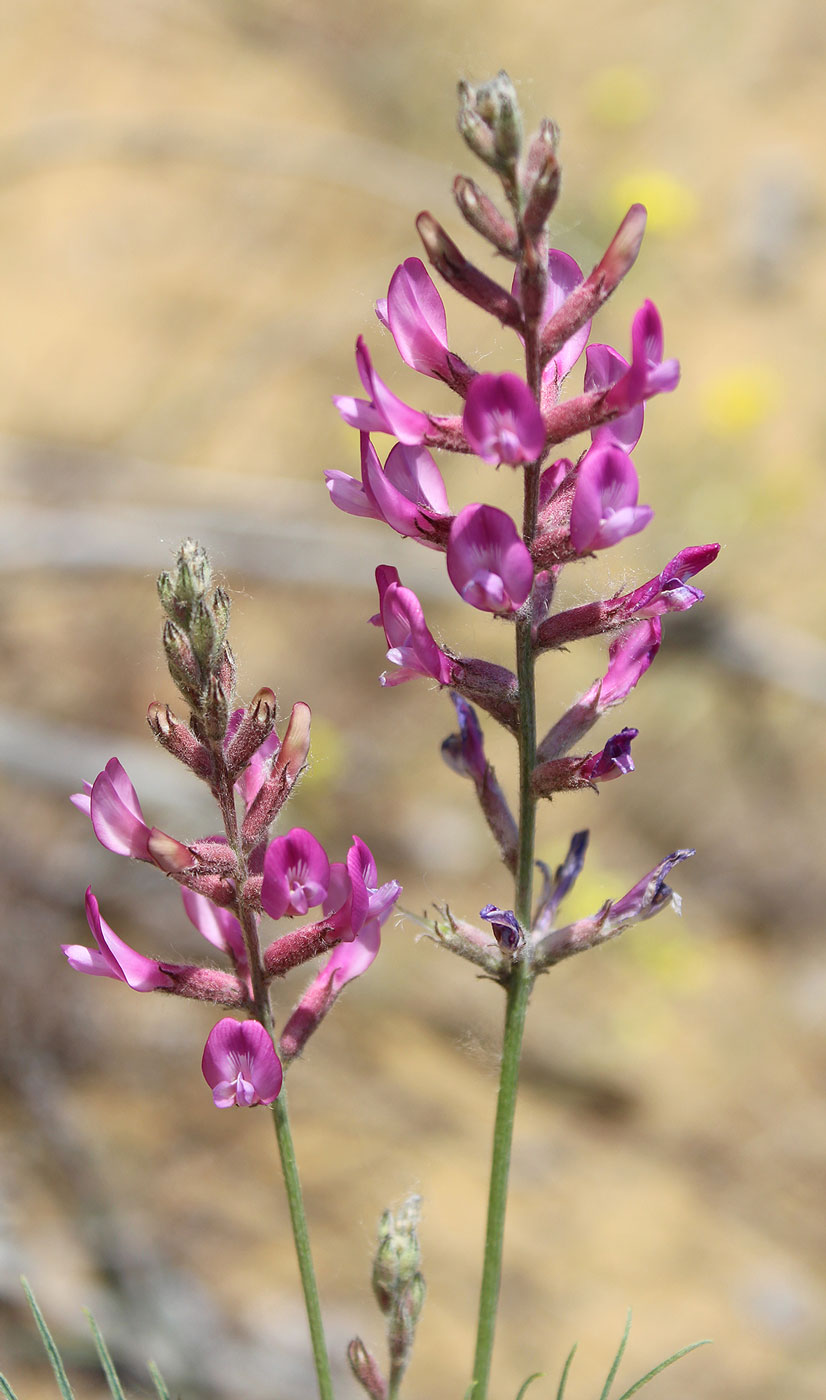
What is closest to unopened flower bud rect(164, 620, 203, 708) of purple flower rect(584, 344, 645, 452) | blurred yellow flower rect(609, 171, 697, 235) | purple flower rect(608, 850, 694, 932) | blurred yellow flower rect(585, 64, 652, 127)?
purple flower rect(584, 344, 645, 452)

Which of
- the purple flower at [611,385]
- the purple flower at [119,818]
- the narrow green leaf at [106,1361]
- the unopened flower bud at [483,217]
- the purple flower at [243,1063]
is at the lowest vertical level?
the narrow green leaf at [106,1361]

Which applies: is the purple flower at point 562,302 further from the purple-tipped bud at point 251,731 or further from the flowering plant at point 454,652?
the purple-tipped bud at point 251,731

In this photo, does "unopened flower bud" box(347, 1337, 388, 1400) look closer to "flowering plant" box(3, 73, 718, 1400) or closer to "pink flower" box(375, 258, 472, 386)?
"flowering plant" box(3, 73, 718, 1400)

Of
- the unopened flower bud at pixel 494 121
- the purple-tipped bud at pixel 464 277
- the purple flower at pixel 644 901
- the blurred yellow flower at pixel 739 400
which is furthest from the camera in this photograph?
the blurred yellow flower at pixel 739 400

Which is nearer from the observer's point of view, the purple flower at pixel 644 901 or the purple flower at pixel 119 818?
the purple flower at pixel 119 818

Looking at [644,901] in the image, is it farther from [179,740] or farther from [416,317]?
[416,317]

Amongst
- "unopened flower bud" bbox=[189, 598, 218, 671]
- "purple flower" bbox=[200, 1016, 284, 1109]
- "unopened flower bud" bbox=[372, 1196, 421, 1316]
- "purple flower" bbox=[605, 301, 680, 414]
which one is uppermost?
"purple flower" bbox=[605, 301, 680, 414]

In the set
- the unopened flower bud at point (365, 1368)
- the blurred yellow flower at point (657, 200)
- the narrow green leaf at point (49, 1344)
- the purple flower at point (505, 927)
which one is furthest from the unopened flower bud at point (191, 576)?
the blurred yellow flower at point (657, 200)

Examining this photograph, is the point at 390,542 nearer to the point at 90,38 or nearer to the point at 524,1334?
the point at 524,1334
